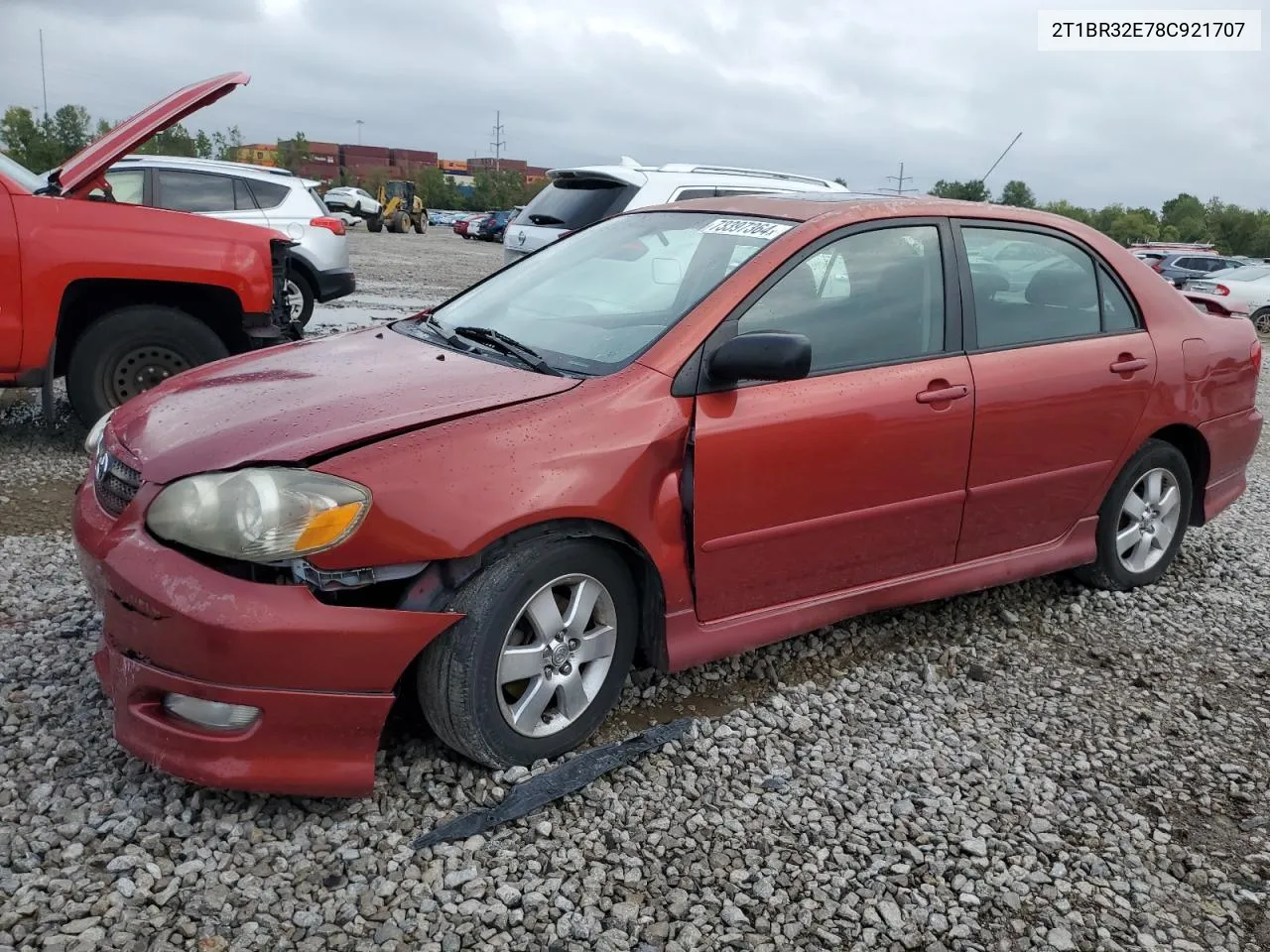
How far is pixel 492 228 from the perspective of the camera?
3875cm

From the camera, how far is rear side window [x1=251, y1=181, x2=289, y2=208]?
1060 centimetres

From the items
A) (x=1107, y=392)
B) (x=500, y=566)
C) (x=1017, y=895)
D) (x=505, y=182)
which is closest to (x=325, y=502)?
(x=500, y=566)

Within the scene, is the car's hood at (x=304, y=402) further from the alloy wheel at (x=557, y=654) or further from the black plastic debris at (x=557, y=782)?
the black plastic debris at (x=557, y=782)

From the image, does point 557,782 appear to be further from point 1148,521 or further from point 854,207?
point 1148,521

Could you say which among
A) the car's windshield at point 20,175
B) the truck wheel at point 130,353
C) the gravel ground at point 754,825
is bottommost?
the gravel ground at point 754,825

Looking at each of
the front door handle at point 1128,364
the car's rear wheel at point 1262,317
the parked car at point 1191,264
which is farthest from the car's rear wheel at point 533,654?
the parked car at point 1191,264

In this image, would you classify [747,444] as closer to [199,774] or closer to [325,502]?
[325,502]

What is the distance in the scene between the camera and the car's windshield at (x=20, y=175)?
539 centimetres

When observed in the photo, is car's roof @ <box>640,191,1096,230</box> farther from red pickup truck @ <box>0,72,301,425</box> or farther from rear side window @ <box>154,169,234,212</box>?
rear side window @ <box>154,169,234,212</box>

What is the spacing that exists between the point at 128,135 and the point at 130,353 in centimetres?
115

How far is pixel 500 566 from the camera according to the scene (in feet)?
8.73

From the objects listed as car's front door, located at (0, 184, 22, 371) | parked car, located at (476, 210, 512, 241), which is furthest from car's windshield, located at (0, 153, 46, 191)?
parked car, located at (476, 210, 512, 241)

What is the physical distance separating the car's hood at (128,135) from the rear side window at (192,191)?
447 centimetres

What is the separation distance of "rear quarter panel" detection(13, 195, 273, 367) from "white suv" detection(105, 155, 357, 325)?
425cm
